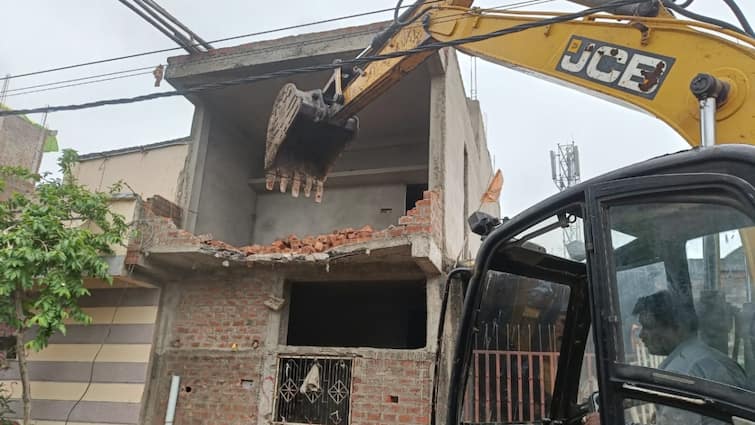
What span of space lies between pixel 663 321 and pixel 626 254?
23 cm

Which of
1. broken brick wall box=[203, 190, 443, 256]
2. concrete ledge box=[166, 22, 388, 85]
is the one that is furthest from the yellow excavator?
concrete ledge box=[166, 22, 388, 85]

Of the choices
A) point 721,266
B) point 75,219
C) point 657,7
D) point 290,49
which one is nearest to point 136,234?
point 75,219

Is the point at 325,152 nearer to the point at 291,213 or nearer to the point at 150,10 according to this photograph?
the point at 150,10

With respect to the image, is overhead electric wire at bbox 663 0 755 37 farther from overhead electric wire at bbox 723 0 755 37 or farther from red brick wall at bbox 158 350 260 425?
red brick wall at bbox 158 350 260 425

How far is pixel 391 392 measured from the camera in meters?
6.39

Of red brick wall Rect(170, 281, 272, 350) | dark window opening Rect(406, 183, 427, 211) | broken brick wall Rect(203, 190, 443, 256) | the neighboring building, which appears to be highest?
the neighboring building

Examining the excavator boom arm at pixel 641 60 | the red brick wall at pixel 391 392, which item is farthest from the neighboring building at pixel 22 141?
the excavator boom arm at pixel 641 60

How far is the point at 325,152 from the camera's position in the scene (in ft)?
18.9

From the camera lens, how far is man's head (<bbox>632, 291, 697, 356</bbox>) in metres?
1.59

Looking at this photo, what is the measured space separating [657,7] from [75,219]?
282 inches

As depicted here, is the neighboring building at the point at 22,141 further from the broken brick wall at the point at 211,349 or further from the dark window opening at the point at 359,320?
the broken brick wall at the point at 211,349

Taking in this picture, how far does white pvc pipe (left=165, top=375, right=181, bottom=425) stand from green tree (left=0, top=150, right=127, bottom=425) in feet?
4.66

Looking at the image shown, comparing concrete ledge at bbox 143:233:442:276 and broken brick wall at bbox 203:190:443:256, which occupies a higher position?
broken brick wall at bbox 203:190:443:256

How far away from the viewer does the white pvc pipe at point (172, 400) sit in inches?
280
